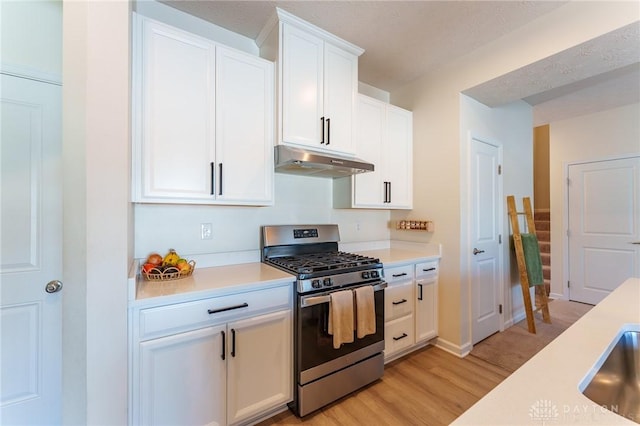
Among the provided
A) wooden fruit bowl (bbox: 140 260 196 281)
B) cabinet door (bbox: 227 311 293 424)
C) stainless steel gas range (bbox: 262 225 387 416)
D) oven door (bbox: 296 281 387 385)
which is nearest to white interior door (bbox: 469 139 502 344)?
stainless steel gas range (bbox: 262 225 387 416)

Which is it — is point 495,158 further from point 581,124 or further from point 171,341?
point 171,341

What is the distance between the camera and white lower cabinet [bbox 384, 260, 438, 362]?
7.45 ft

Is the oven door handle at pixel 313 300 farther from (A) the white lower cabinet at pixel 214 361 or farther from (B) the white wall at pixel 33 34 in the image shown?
(B) the white wall at pixel 33 34

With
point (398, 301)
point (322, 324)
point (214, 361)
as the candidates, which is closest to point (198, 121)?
point (214, 361)

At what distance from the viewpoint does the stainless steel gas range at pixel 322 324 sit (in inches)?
67.5

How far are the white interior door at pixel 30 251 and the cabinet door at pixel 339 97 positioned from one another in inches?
67.4

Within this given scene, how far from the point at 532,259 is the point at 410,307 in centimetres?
176

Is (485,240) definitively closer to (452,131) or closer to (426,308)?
(426,308)

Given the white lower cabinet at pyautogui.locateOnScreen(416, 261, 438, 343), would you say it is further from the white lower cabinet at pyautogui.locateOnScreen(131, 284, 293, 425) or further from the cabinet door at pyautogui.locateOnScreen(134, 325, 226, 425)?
the cabinet door at pyautogui.locateOnScreen(134, 325, 226, 425)

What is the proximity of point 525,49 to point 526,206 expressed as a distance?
6.12ft

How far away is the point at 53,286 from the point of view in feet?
5.03

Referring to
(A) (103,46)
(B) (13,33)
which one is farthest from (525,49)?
(B) (13,33)

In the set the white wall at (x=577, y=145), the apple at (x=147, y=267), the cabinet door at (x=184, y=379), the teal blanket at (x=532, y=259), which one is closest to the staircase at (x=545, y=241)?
the white wall at (x=577, y=145)

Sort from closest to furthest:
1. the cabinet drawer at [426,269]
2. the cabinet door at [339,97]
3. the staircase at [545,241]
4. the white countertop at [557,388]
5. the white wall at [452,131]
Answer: the white countertop at [557,388]
the white wall at [452,131]
the cabinet door at [339,97]
the cabinet drawer at [426,269]
the staircase at [545,241]
